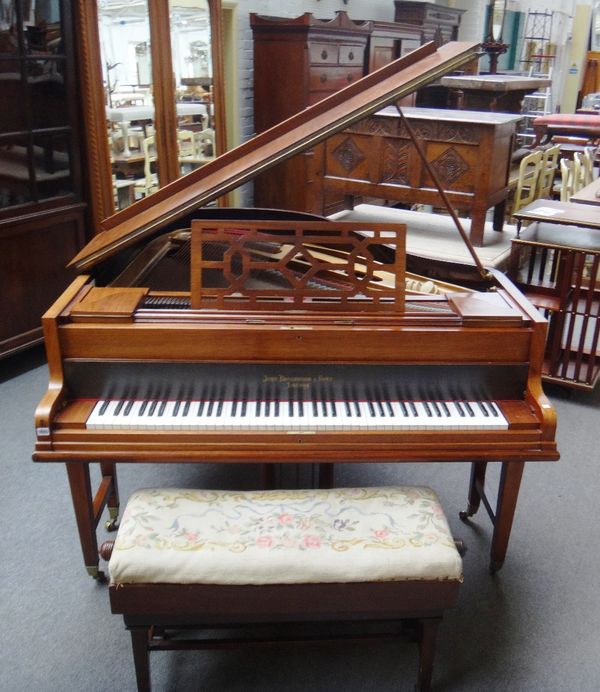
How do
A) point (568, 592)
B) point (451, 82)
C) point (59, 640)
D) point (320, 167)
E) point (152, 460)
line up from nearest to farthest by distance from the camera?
point (152, 460), point (59, 640), point (568, 592), point (320, 167), point (451, 82)

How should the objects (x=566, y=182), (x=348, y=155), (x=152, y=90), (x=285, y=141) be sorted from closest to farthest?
1. (x=285, y=141)
2. (x=152, y=90)
3. (x=348, y=155)
4. (x=566, y=182)

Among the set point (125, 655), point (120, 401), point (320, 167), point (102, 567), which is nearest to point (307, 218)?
point (120, 401)

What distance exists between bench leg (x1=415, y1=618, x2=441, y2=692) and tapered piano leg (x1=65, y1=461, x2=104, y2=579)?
39.7 inches

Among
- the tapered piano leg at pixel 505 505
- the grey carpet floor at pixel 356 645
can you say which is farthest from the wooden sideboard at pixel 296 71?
the tapered piano leg at pixel 505 505

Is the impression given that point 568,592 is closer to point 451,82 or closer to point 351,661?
point 351,661

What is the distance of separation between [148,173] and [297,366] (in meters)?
2.72

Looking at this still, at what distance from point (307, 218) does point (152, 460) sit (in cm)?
122

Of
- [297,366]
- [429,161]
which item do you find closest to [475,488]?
[297,366]

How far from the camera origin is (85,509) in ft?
6.60

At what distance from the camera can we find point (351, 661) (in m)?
1.92

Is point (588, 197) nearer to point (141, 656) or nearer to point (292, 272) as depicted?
point (292, 272)

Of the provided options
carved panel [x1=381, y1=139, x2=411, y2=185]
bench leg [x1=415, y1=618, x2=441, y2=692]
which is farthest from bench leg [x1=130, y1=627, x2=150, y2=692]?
carved panel [x1=381, y1=139, x2=411, y2=185]

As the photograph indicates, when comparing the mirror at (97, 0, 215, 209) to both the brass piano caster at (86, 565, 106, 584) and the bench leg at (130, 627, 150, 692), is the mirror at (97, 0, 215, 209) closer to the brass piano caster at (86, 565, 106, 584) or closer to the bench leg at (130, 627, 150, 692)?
the brass piano caster at (86, 565, 106, 584)

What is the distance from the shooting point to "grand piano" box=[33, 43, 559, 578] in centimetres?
182
